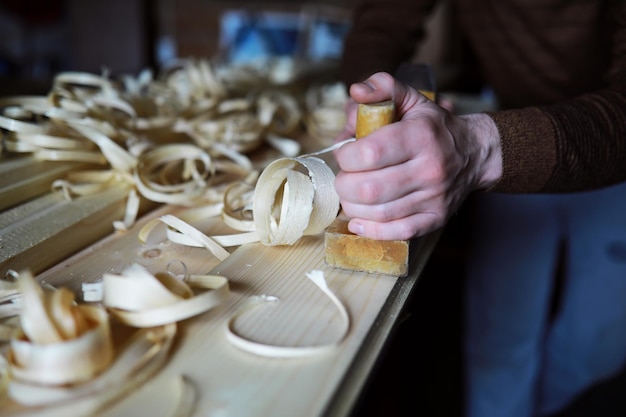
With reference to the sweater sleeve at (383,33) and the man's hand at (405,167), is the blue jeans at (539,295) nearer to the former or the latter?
the sweater sleeve at (383,33)

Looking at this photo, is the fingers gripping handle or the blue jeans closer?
the fingers gripping handle

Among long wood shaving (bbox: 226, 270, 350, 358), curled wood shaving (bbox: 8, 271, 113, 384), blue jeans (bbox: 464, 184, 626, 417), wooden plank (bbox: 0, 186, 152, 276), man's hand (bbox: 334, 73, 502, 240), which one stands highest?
man's hand (bbox: 334, 73, 502, 240)

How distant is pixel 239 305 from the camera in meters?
0.54

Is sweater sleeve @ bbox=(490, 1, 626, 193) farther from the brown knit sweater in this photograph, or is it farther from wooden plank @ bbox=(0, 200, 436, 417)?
wooden plank @ bbox=(0, 200, 436, 417)

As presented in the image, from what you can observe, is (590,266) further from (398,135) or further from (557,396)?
(398,135)

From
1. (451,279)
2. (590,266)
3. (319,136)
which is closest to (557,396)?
(590,266)

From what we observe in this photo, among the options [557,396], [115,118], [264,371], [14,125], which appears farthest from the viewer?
[557,396]

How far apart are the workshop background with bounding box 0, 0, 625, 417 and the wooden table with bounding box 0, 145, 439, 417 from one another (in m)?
0.57

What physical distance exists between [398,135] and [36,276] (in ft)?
1.30

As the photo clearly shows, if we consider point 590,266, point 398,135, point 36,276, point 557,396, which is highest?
point 398,135

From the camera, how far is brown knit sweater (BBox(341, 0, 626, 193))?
67 cm

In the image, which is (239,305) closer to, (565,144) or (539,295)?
(565,144)

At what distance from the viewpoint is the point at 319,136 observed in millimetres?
1213

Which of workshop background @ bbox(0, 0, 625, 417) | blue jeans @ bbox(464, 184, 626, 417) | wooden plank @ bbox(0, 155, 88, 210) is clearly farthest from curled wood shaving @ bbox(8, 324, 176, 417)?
blue jeans @ bbox(464, 184, 626, 417)
